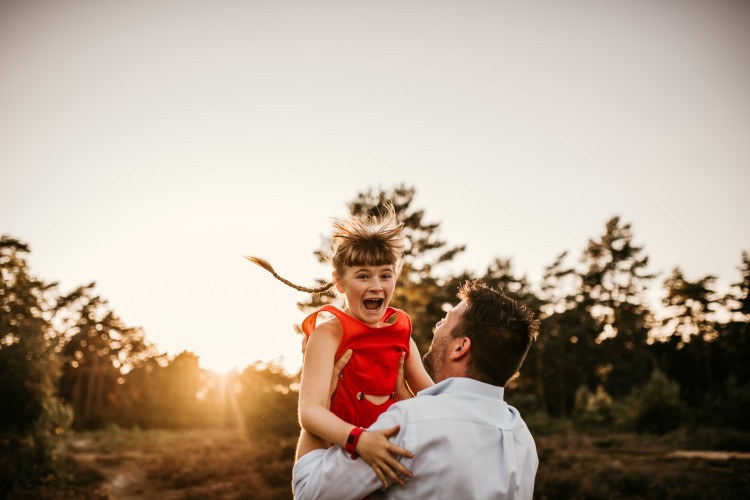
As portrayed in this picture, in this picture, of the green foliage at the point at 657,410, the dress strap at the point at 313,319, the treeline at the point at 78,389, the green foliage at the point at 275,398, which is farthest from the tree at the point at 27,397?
the green foliage at the point at 657,410

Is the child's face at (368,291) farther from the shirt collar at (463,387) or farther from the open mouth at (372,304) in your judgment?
the shirt collar at (463,387)

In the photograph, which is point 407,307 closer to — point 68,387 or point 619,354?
point 619,354

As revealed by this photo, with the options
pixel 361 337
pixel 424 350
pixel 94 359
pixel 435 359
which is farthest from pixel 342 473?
pixel 94 359

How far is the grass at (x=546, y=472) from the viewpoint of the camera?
41.9 feet

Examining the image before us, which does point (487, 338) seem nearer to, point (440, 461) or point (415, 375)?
point (440, 461)

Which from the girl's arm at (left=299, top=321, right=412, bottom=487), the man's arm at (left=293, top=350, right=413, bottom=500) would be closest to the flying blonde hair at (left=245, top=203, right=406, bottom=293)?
the girl's arm at (left=299, top=321, right=412, bottom=487)

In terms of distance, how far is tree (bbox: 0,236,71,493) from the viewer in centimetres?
1523

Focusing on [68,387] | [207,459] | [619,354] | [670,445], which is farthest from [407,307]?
[68,387]

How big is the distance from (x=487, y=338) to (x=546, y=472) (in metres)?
14.5

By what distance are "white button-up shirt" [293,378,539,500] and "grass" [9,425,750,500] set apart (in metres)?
12.3

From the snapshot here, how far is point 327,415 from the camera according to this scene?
7.09 ft

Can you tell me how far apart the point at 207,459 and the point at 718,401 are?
31.8 m

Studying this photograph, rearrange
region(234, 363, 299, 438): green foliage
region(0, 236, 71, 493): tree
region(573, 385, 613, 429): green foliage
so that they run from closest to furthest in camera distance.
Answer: region(0, 236, 71, 493): tree
region(234, 363, 299, 438): green foliage
region(573, 385, 613, 429): green foliage

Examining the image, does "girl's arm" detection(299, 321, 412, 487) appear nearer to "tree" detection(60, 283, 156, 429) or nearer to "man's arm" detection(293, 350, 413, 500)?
"man's arm" detection(293, 350, 413, 500)
